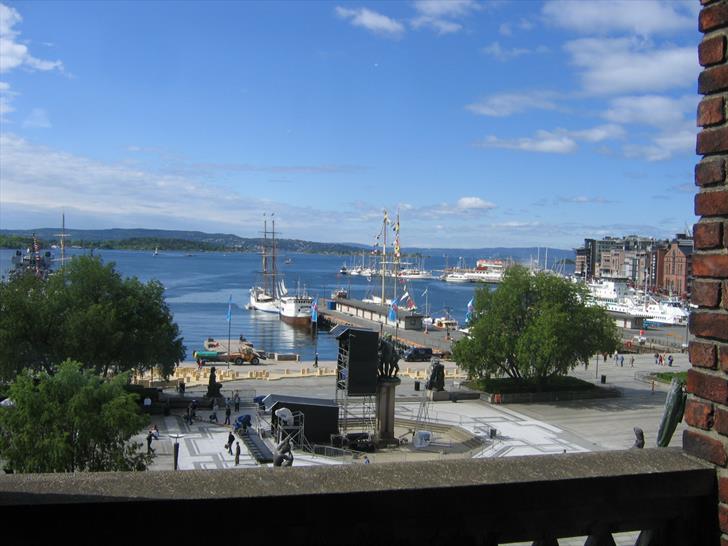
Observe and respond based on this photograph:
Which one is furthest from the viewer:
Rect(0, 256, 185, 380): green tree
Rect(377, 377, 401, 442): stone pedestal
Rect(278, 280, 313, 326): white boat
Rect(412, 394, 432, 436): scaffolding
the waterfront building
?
the waterfront building

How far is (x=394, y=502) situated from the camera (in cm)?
278

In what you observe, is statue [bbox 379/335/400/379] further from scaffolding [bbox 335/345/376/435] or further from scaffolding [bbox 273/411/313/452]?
scaffolding [bbox 273/411/313/452]

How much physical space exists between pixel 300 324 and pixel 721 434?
318 feet

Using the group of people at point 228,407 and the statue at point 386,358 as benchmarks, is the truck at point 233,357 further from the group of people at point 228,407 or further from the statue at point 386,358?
the statue at point 386,358

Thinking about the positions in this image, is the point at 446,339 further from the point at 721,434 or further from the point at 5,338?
the point at 721,434

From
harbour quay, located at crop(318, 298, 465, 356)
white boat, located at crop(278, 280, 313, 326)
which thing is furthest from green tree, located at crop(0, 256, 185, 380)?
white boat, located at crop(278, 280, 313, 326)

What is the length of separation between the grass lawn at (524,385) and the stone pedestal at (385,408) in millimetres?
11813

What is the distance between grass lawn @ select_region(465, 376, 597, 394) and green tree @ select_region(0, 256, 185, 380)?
17.7 metres

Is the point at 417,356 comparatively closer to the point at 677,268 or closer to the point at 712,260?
the point at 712,260

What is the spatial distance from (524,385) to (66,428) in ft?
93.0

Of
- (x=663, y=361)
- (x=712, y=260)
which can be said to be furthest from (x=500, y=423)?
(x=712, y=260)

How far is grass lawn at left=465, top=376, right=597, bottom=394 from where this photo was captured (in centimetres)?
4022

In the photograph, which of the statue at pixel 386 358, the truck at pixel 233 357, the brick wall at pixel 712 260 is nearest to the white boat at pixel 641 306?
the truck at pixel 233 357

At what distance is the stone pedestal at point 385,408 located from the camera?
29203 millimetres
